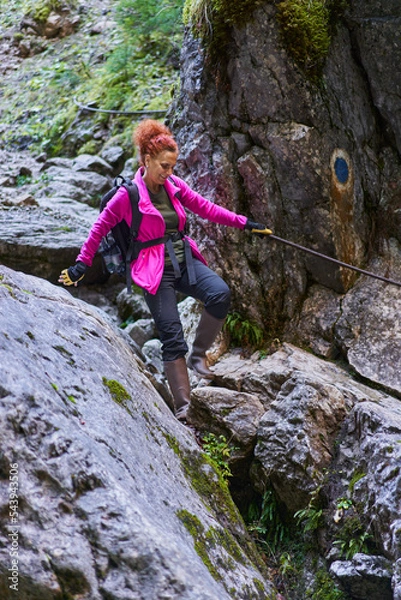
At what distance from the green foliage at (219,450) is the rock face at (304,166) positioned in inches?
82.2

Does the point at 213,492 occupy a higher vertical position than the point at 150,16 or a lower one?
lower

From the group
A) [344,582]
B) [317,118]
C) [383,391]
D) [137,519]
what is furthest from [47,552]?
[317,118]

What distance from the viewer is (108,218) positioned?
5387mm

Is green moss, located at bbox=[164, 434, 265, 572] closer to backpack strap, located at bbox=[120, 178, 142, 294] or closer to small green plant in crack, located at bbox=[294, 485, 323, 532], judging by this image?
small green plant in crack, located at bbox=[294, 485, 323, 532]

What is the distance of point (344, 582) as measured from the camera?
13.1 ft

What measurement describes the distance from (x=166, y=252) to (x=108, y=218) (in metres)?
0.62

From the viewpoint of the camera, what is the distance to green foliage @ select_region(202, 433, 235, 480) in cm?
532

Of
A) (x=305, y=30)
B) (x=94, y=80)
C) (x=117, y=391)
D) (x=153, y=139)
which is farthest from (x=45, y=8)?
(x=117, y=391)

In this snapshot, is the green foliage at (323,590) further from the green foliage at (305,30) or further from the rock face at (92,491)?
the green foliage at (305,30)

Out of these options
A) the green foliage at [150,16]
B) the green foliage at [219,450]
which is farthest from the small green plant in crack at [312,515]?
the green foliage at [150,16]

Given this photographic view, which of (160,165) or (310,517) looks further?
(160,165)

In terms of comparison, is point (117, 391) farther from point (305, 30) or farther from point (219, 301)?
point (305, 30)

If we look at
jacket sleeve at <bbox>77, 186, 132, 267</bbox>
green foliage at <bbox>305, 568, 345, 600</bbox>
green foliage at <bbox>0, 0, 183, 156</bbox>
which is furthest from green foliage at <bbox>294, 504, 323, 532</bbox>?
green foliage at <bbox>0, 0, 183, 156</bbox>

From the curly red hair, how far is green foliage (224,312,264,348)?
2618mm
